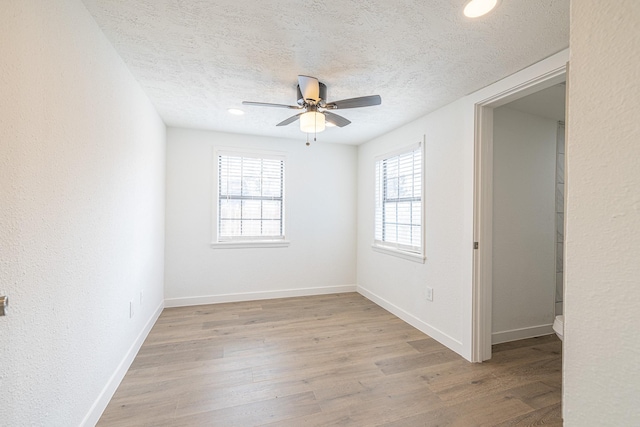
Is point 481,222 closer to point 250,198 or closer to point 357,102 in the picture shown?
point 357,102

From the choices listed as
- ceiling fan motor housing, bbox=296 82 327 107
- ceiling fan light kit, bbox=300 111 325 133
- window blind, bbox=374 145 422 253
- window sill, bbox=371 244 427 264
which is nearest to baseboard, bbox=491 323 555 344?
window sill, bbox=371 244 427 264

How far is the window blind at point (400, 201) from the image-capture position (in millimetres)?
3143

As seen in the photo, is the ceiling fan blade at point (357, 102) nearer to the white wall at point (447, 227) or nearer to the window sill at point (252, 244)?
the white wall at point (447, 227)

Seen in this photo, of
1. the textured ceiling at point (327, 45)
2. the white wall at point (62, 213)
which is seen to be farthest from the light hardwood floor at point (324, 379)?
the textured ceiling at point (327, 45)

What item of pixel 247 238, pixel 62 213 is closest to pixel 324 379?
pixel 62 213

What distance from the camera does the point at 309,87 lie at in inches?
80.7

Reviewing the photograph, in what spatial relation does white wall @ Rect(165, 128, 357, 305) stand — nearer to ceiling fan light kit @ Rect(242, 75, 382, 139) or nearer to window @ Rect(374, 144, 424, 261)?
window @ Rect(374, 144, 424, 261)

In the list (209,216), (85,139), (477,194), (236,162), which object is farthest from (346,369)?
(236,162)

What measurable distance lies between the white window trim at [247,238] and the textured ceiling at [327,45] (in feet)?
3.80

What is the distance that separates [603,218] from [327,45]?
68.8 inches

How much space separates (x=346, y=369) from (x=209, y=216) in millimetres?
2642

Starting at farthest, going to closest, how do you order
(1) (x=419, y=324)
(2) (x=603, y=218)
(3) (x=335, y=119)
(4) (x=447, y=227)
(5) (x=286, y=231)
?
(5) (x=286, y=231), (1) (x=419, y=324), (4) (x=447, y=227), (3) (x=335, y=119), (2) (x=603, y=218)

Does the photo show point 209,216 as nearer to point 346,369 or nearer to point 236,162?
point 236,162

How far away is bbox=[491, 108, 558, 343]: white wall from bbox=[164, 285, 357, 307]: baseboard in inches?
86.0
